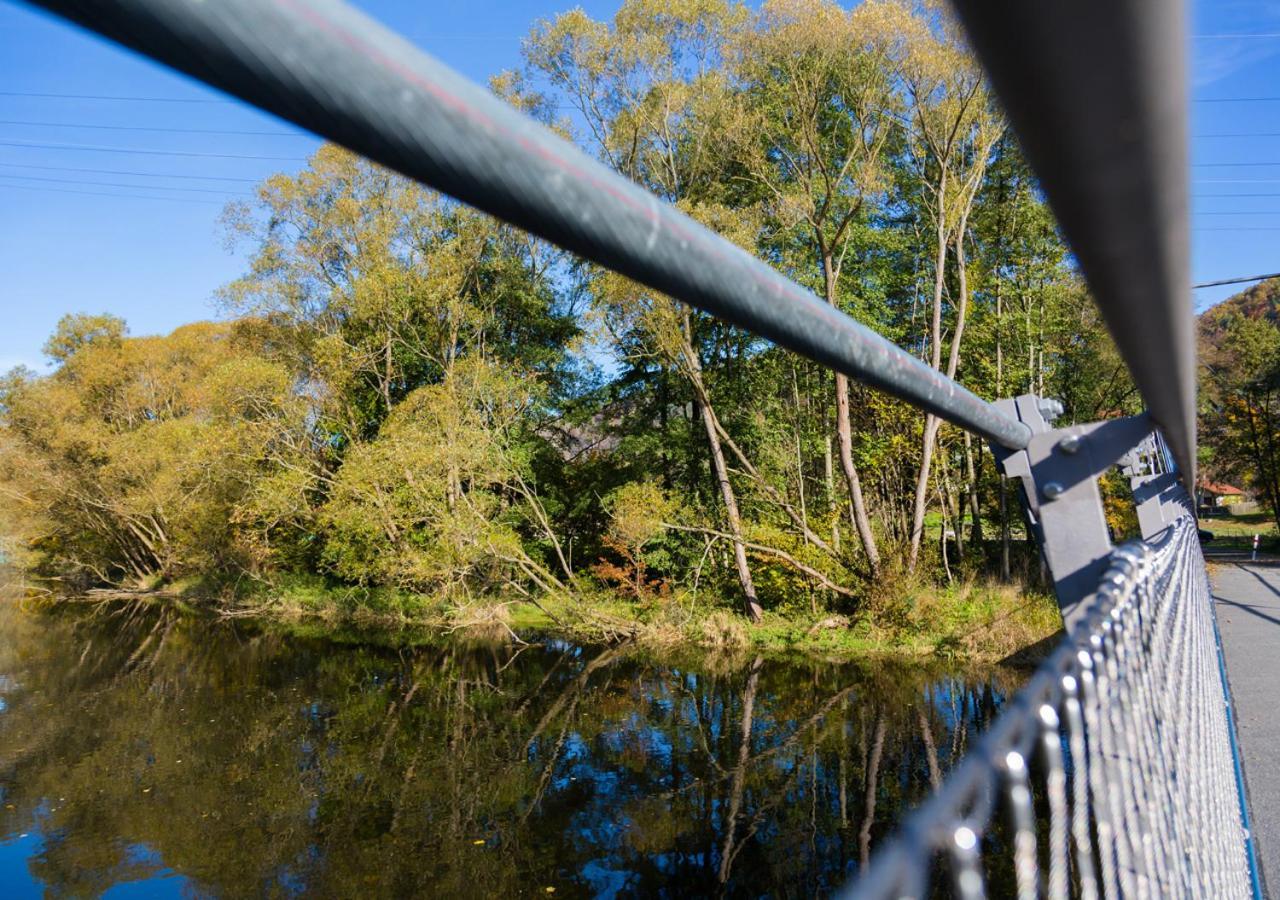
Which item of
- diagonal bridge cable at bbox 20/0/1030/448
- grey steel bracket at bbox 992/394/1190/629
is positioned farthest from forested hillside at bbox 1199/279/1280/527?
diagonal bridge cable at bbox 20/0/1030/448

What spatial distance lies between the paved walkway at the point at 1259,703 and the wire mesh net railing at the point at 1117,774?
0.10 m

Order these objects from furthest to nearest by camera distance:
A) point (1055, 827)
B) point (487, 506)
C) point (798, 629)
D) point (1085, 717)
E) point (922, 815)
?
1. point (487, 506)
2. point (798, 629)
3. point (1085, 717)
4. point (1055, 827)
5. point (922, 815)

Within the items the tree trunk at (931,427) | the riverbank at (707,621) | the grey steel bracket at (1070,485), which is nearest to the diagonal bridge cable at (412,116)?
the grey steel bracket at (1070,485)

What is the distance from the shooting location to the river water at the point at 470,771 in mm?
8367

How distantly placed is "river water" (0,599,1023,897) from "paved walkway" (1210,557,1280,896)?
384 centimetres

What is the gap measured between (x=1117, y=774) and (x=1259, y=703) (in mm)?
3605

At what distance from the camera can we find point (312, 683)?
15656 millimetres

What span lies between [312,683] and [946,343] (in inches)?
638

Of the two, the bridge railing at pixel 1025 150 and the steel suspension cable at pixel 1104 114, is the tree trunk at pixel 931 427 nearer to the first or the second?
the bridge railing at pixel 1025 150

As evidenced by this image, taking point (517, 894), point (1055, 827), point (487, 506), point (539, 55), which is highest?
point (539, 55)

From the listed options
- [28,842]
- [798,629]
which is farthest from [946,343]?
[28,842]

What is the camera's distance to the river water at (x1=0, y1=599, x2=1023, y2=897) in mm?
A: 8367

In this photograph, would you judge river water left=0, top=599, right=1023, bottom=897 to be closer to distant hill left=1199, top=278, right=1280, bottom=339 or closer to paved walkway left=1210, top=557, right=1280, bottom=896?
paved walkway left=1210, top=557, right=1280, bottom=896

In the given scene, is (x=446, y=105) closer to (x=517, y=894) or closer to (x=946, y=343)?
(x=517, y=894)
